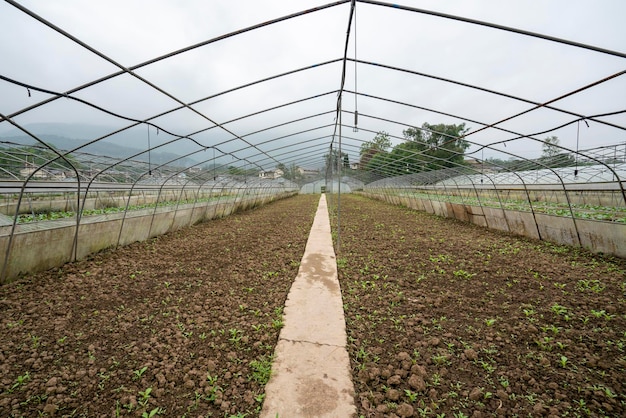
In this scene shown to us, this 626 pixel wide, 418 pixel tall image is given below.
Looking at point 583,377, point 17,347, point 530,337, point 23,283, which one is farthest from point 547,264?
point 23,283

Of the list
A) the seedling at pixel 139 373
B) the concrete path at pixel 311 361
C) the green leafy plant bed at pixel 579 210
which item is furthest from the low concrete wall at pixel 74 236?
the green leafy plant bed at pixel 579 210

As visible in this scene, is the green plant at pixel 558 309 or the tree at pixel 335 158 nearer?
the green plant at pixel 558 309

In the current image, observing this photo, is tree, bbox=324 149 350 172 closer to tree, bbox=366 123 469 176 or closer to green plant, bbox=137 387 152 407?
tree, bbox=366 123 469 176

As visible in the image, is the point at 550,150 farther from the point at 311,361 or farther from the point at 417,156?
the point at 311,361

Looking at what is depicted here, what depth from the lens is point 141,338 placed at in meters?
3.01

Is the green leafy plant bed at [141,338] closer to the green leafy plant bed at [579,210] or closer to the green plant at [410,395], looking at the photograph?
the green plant at [410,395]

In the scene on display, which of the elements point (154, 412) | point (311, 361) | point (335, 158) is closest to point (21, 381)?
point (154, 412)

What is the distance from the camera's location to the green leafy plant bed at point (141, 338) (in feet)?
7.09

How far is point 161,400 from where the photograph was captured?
2168 millimetres

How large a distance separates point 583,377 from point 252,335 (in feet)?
10.5

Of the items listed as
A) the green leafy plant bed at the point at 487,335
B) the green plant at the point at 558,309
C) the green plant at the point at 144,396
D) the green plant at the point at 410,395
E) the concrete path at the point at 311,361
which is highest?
the green plant at the point at 558,309

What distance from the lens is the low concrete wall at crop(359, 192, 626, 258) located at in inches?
229

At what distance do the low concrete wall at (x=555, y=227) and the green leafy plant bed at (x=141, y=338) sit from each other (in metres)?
6.95

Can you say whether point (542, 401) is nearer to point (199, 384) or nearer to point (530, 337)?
point (530, 337)
